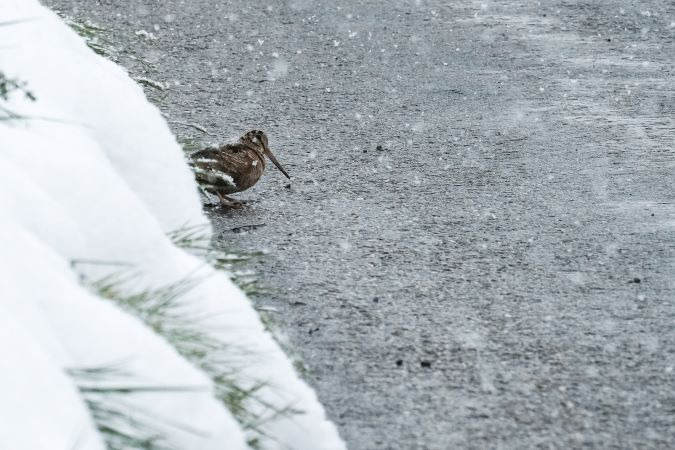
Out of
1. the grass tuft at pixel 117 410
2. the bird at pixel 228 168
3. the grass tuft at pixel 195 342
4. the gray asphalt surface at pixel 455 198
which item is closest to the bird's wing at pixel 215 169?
the bird at pixel 228 168

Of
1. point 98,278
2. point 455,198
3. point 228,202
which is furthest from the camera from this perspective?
point 455,198

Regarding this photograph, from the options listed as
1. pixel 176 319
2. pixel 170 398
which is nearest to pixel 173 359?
pixel 170 398

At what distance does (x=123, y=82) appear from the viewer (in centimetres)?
412

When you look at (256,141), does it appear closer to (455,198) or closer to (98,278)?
(455,198)

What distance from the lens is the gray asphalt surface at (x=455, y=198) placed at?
374 cm

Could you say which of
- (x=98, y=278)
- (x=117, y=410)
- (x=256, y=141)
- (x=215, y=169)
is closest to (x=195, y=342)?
(x=98, y=278)

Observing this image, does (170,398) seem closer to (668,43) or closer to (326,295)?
(326,295)

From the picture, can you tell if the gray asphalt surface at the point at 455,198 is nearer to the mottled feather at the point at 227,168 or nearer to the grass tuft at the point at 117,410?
the mottled feather at the point at 227,168

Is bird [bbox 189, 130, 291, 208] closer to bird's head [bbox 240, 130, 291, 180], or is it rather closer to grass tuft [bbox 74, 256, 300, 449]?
bird's head [bbox 240, 130, 291, 180]

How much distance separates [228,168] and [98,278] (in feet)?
8.55

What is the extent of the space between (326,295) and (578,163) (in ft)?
7.75

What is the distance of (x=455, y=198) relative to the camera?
5793 mm

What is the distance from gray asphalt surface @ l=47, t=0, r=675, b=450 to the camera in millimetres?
3740

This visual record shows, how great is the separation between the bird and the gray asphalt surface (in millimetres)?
134
